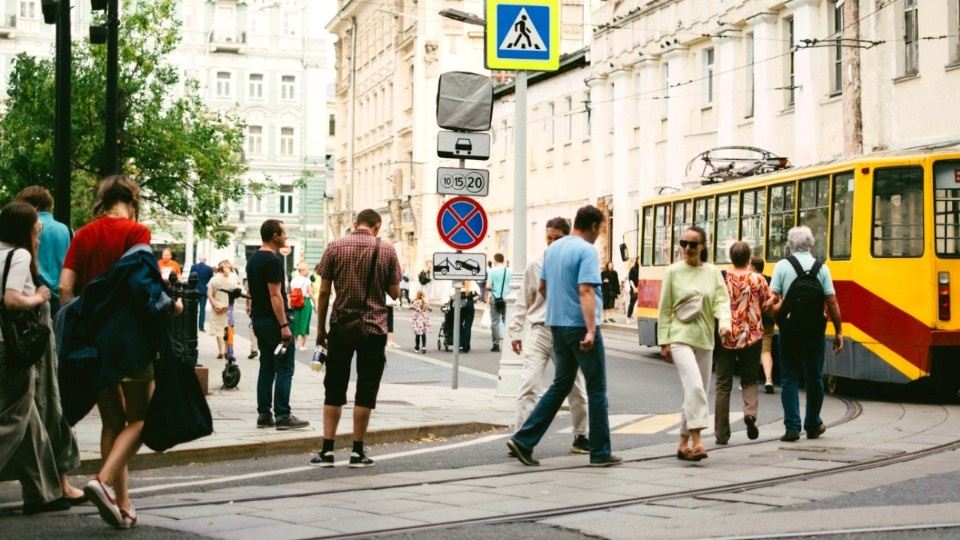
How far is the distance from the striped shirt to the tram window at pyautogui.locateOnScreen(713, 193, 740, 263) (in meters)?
12.7

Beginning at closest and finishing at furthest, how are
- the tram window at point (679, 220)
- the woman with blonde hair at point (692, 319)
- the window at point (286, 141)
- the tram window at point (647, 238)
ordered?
the woman with blonde hair at point (692, 319) → the tram window at point (679, 220) → the tram window at point (647, 238) → the window at point (286, 141)

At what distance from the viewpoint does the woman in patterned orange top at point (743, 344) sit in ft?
43.0

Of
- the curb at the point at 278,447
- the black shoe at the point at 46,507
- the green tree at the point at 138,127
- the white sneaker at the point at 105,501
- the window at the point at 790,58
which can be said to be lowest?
the curb at the point at 278,447

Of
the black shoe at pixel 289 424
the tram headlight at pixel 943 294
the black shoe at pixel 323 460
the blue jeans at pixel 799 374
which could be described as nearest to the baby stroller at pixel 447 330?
the tram headlight at pixel 943 294

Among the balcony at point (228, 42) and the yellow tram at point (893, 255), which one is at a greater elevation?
the balcony at point (228, 42)

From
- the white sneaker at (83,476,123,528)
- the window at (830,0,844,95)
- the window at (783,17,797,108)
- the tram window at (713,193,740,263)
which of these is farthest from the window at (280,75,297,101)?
the white sneaker at (83,476,123,528)

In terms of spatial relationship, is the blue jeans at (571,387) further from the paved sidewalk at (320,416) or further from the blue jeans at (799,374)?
the blue jeans at (799,374)

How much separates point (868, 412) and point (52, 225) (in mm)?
9006

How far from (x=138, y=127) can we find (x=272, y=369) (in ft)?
41.9

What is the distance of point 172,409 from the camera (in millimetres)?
8953

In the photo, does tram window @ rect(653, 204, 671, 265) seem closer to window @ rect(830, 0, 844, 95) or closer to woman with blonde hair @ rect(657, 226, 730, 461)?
window @ rect(830, 0, 844, 95)

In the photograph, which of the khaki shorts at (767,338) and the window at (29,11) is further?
the window at (29,11)

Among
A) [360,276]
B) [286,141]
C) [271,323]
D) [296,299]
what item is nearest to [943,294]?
[271,323]

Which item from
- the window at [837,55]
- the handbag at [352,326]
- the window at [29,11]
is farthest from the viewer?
the window at [29,11]
